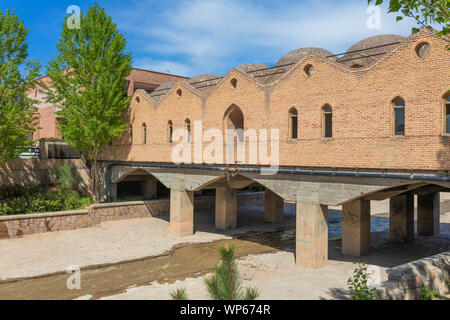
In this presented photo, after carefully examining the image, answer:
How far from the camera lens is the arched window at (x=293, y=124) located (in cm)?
1557

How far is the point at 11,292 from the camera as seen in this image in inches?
494

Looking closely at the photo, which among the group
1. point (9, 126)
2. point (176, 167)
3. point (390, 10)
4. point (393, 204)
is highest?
point (390, 10)

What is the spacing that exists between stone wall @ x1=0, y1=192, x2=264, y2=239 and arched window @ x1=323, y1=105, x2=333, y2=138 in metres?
14.1

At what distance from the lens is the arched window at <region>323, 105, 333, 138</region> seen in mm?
14451

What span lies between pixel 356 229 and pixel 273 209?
9011 mm

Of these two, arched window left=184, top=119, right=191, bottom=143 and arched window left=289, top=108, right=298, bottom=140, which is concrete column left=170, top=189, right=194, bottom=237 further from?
arched window left=289, top=108, right=298, bottom=140

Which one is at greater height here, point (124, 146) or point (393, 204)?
point (124, 146)

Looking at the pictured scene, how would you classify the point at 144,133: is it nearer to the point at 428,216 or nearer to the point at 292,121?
the point at 292,121

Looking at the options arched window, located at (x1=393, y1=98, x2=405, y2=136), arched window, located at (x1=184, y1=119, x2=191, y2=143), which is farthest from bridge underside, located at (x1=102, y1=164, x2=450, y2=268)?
arched window, located at (x1=393, y1=98, x2=405, y2=136)

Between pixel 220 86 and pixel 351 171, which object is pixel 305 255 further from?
pixel 220 86

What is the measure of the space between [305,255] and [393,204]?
7.48 meters

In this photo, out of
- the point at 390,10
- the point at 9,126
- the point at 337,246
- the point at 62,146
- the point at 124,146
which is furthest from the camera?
the point at 62,146

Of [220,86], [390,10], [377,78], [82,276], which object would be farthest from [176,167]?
[390,10]

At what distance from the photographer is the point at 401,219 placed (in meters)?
19.0
